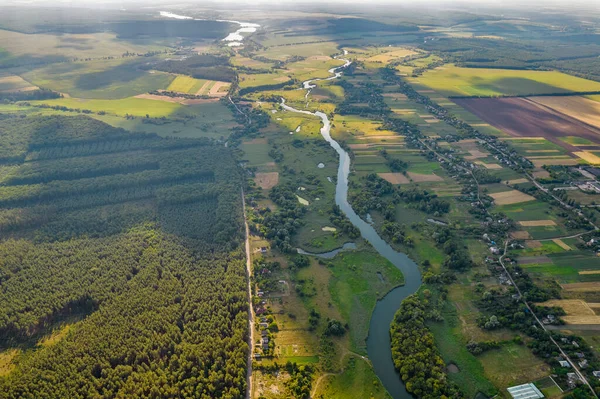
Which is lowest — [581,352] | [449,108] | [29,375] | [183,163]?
[29,375]

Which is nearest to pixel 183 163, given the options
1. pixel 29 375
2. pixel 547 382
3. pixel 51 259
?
pixel 51 259

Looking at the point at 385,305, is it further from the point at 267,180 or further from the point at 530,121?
the point at 530,121

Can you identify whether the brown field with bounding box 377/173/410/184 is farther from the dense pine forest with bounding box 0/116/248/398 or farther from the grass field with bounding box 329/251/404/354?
the dense pine forest with bounding box 0/116/248/398

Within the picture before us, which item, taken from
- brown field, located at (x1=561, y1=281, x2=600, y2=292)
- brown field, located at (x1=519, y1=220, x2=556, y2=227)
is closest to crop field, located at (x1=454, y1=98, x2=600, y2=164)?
brown field, located at (x1=519, y1=220, x2=556, y2=227)

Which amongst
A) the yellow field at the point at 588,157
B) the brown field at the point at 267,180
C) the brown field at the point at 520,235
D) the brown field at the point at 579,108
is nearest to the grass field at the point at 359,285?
the brown field at the point at 520,235

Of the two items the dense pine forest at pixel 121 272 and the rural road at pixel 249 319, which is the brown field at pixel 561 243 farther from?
the dense pine forest at pixel 121 272

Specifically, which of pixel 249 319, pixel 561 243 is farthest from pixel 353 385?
pixel 561 243

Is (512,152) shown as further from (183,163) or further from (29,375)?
(29,375)
